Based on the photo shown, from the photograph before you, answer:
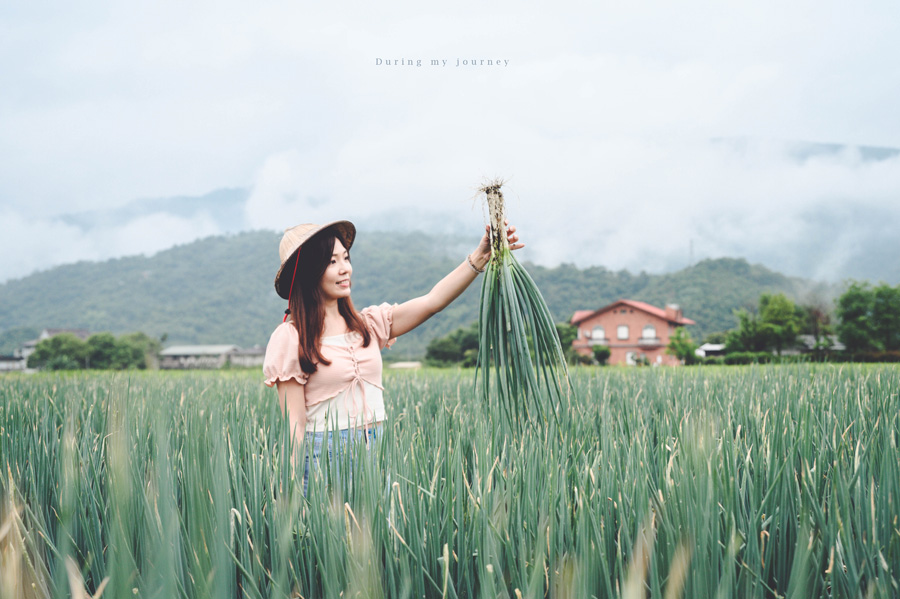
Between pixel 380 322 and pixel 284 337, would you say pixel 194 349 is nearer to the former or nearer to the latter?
pixel 380 322

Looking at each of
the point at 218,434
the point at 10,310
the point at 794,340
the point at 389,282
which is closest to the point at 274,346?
the point at 218,434

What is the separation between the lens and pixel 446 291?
2.57 meters

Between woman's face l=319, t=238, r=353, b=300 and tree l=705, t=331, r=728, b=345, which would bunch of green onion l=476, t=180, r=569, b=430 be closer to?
woman's face l=319, t=238, r=353, b=300

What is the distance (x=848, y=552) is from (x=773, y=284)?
74.9 m

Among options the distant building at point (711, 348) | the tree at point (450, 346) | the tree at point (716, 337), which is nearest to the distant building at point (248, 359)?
the tree at point (450, 346)

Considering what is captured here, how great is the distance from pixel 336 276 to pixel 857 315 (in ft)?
48.9

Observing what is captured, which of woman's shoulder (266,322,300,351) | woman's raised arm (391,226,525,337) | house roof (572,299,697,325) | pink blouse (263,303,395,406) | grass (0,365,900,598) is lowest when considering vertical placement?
grass (0,365,900,598)

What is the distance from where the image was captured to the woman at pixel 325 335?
2.30 metres

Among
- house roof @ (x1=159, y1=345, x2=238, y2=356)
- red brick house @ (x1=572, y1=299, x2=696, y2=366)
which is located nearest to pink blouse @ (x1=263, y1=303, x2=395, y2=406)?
red brick house @ (x1=572, y1=299, x2=696, y2=366)

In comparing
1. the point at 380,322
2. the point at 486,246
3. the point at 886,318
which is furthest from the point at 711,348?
the point at 486,246

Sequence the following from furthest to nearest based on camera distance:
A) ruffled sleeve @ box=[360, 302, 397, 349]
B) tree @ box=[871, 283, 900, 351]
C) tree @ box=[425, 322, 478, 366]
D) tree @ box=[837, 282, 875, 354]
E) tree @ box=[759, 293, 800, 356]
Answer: tree @ box=[759, 293, 800, 356]
tree @ box=[425, 322, 478, 366]
tree @ box=[837, 282, 875, 354]
tree @ box=[871, 283, 900, 351]
ruffled sleeve @ box=[360, 302, 397, 349]

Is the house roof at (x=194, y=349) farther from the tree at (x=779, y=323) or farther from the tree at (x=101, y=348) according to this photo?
the tree at (x=779, y=323)

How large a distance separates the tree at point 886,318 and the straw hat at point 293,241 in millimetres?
12392

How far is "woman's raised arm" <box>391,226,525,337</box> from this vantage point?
2322 mm
